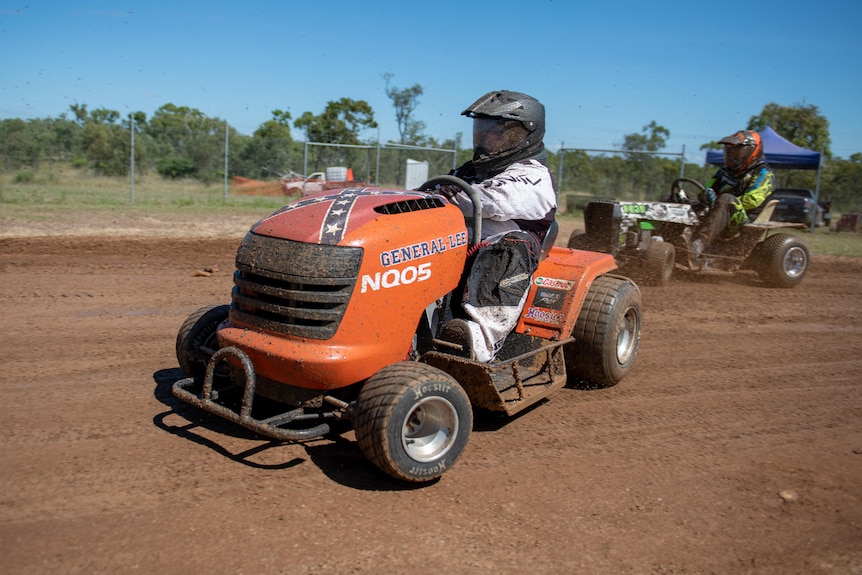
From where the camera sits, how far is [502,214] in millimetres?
4438

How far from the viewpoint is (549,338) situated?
4.83m

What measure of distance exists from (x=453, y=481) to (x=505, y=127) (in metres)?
2.39

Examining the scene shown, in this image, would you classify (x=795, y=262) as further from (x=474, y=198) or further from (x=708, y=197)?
(x=474, y=198)

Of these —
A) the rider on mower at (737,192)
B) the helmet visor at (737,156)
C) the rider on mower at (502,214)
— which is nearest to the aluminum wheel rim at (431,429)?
the rider on mower at (502,214)

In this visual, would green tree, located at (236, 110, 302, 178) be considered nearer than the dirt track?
No

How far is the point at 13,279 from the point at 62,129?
17286mm

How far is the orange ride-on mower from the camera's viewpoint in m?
3.50

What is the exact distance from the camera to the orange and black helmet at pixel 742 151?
10.4m

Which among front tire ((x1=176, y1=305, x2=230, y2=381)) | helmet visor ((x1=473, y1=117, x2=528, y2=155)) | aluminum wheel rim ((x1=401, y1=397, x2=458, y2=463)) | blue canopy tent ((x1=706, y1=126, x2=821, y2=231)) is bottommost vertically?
aluminum wheel rim ((x1=401, y1=397, x2=458, y2=463))

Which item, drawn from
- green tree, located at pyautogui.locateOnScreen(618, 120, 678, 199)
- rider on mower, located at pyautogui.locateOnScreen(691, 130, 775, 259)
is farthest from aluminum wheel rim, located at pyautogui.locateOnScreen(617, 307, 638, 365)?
green tree, located at pyautogui.locateOnScreen(618, 120, 678, 199)

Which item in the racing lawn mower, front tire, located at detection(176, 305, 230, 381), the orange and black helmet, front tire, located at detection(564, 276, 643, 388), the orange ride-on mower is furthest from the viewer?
the orange and black helmet

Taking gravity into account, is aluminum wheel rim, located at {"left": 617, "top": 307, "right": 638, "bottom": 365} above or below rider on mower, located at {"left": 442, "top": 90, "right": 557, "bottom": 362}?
below

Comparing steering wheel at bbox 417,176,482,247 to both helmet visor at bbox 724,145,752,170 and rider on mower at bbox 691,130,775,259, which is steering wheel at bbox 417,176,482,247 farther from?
helmet visor at bbox 724,145,752,170

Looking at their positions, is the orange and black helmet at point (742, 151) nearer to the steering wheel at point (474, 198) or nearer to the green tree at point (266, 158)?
the steering wheel at point (474, 198)
